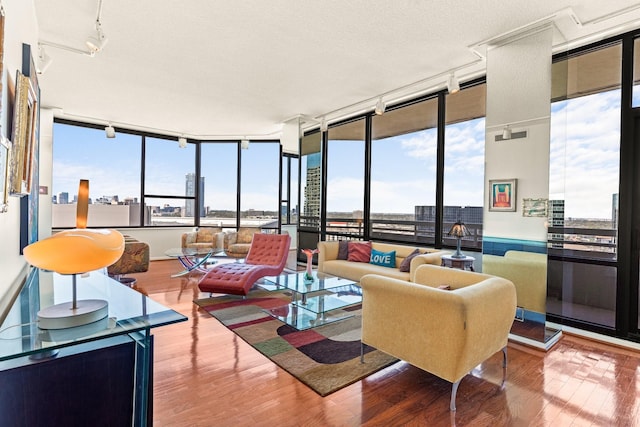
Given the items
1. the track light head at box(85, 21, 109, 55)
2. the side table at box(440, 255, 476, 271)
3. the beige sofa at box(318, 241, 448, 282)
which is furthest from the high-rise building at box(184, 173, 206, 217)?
the side table at box(440, 255, 476, 271)

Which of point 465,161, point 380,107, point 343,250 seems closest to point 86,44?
point 380,107

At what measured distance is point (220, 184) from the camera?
8.43 metres

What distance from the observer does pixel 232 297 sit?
178 inches

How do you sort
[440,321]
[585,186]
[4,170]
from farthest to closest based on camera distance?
[585,186]
[440,321]
[4,170]

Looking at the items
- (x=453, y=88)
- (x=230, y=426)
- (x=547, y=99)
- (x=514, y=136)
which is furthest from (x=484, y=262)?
(x=230, y=426)

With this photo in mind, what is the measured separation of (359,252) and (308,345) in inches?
97.3

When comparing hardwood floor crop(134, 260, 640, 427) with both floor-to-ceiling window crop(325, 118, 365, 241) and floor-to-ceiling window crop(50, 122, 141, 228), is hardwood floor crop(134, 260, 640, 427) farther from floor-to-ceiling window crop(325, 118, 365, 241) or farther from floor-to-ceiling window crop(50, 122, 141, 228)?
floor-to-ceiling window crop(50, 122, 141, 228)

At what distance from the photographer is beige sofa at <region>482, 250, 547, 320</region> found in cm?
319

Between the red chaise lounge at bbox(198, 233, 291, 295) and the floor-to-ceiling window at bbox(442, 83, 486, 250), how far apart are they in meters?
2.43

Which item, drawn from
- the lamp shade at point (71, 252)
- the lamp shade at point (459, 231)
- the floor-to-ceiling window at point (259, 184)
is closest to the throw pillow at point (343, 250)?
the lamp shade at point (459, 231)

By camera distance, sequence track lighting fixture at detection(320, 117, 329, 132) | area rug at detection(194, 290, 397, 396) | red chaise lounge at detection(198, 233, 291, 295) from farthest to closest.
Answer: track lighting fixture at detection(320, 117, 329, 132)
red chaise lounge at detection(198, 233, 291, 295)
area rug at detection(194, 290, 397, 396)

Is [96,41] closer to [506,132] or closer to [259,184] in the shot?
[506,132]

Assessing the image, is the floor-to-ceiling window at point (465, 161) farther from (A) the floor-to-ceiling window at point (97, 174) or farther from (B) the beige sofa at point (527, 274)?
(A) the floor-to-ceiling window at point (97, 174)

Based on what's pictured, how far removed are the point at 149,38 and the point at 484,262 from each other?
4.19 metres
